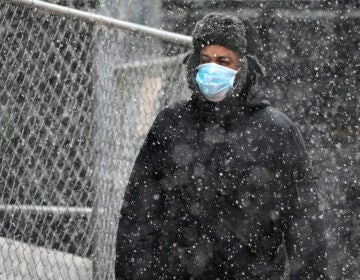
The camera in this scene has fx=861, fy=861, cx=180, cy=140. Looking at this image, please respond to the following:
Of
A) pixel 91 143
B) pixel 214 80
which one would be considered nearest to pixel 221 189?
pixel 214 80

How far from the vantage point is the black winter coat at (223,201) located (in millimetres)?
3643

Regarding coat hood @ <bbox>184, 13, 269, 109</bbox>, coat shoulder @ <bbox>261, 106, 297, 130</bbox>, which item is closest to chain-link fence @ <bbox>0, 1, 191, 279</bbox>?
coat hood @ <bbox>184, 13, 269, 109</bbox>

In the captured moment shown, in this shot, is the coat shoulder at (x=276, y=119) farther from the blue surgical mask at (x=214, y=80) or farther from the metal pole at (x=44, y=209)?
the metal pole at (x=44, y=209)

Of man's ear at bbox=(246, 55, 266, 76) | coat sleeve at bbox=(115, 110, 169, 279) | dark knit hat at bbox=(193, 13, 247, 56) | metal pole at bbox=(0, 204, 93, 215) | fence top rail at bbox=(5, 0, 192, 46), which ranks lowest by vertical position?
metal pole at bbox=(0, 204, 93, 215)

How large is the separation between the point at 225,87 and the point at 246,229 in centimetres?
63

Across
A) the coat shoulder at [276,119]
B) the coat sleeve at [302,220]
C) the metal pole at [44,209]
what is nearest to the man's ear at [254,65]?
the coat shoulder at [276,119]

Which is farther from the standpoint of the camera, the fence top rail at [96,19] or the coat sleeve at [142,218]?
the fence top rail at [96,19]

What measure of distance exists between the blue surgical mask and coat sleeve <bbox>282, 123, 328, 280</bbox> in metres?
0.37

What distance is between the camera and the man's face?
385 centimetres

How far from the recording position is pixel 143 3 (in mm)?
9555

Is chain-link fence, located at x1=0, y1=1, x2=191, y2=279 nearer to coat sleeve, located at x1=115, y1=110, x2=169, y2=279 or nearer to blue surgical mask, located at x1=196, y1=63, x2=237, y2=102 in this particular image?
coat sleeve, located at x1=115, y1=110, x2=169, y2=279

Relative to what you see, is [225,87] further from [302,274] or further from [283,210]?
[302,274]

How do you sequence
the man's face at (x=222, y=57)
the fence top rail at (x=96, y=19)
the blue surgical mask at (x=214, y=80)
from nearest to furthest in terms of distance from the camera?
the blue surgical mask at (x=214, y=80) → the man's face at (x=222, y=57) → the fence top rail at (x=96, y=19)

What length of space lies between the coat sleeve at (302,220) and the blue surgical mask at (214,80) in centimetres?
37
